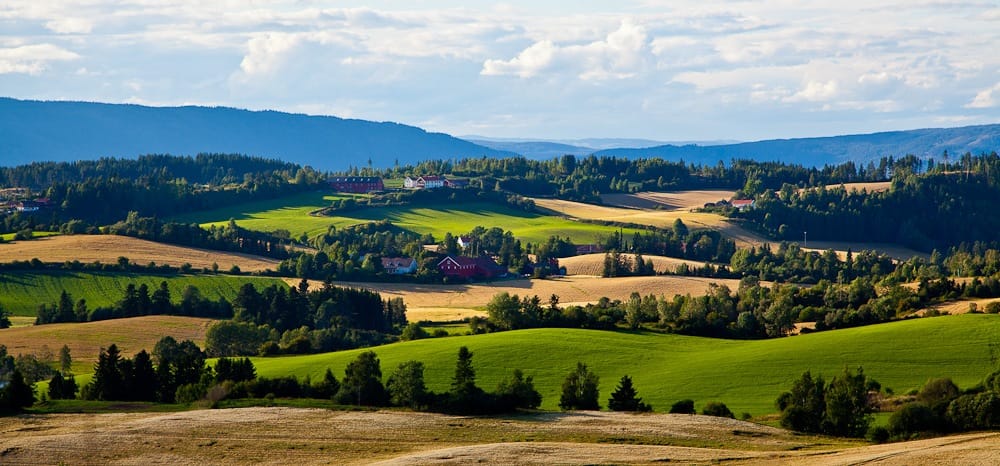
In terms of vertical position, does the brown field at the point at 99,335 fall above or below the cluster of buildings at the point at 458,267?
below

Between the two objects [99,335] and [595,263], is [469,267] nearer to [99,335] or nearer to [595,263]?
[595,263]

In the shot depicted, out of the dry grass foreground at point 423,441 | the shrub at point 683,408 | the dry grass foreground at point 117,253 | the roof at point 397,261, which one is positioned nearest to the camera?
the dry grass foreground at point 423,441

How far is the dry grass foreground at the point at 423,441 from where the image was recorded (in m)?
53.6

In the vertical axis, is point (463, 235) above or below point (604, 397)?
above

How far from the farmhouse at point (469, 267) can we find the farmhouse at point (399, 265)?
3.86m

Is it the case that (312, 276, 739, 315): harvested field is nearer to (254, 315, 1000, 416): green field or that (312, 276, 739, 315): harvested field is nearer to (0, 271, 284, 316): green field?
(0, 271, 284, 316): green field

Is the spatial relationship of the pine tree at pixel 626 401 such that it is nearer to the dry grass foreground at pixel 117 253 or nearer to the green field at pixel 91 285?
the green field at pixel 91 285

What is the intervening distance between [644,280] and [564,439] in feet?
305

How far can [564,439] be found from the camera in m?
60.5

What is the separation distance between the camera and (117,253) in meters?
158

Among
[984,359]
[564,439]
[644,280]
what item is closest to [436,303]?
[644,280]

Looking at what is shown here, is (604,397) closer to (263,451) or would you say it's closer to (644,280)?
(263,451)

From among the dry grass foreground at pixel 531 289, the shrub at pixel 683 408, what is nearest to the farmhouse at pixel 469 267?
the dry grass foreground at pixel 531 289

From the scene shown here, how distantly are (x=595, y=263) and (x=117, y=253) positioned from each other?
58.8 m
